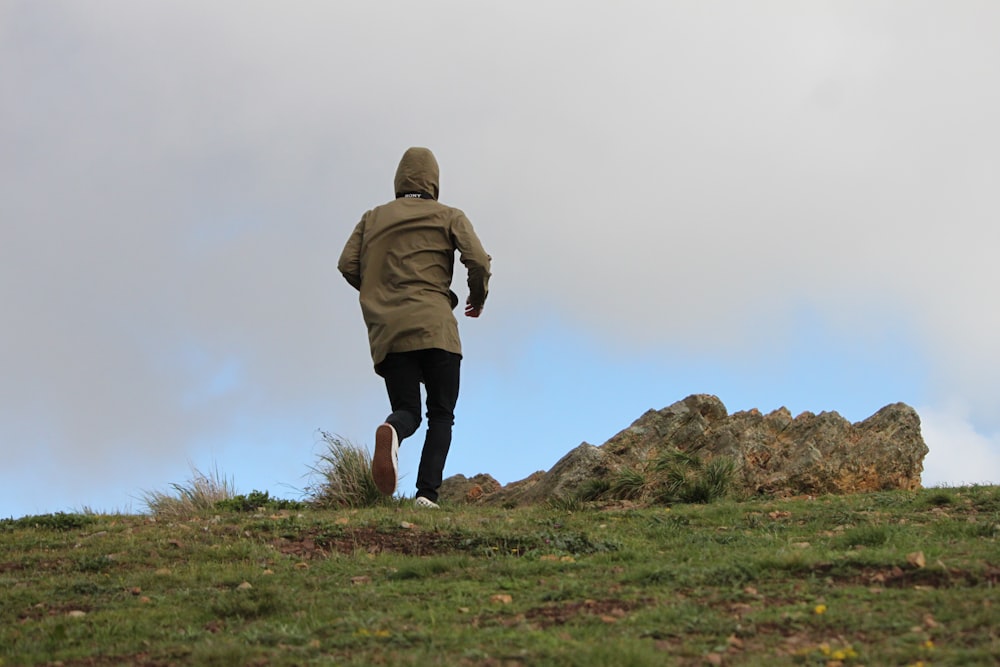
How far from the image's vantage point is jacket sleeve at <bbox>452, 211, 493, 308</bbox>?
10.1 m

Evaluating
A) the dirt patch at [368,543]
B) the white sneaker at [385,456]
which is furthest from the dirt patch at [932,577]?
the white sneaker at [385,456]

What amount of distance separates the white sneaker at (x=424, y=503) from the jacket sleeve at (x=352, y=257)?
215cm

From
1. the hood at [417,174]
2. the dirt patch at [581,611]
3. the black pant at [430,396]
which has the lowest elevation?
the dirt patch at [581,611]

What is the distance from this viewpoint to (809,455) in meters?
10.9

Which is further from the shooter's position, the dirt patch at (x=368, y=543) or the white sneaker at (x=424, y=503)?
the white sneaker at (x=424, y=503)

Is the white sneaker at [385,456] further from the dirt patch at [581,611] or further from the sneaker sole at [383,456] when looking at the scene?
the dirt patch at [581,611]

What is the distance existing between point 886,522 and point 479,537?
2935 mm

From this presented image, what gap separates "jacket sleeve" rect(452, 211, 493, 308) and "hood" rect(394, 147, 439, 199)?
0.52 meters

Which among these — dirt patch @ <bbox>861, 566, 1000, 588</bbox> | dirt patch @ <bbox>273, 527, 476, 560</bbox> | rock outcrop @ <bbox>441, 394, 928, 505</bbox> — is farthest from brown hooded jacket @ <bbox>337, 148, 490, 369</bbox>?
dirt patch @ <bbox>861, 566, 1000, 588</bbox>

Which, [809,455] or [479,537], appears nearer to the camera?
[479,537]

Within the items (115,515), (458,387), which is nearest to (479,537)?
(458,387)

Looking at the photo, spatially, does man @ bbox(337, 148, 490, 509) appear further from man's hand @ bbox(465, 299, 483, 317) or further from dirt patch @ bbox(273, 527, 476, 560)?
dirt patch @ bbox(273, 527, 476, 560)

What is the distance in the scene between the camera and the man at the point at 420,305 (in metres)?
9.96

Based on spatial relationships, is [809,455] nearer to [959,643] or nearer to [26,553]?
[959,643]
